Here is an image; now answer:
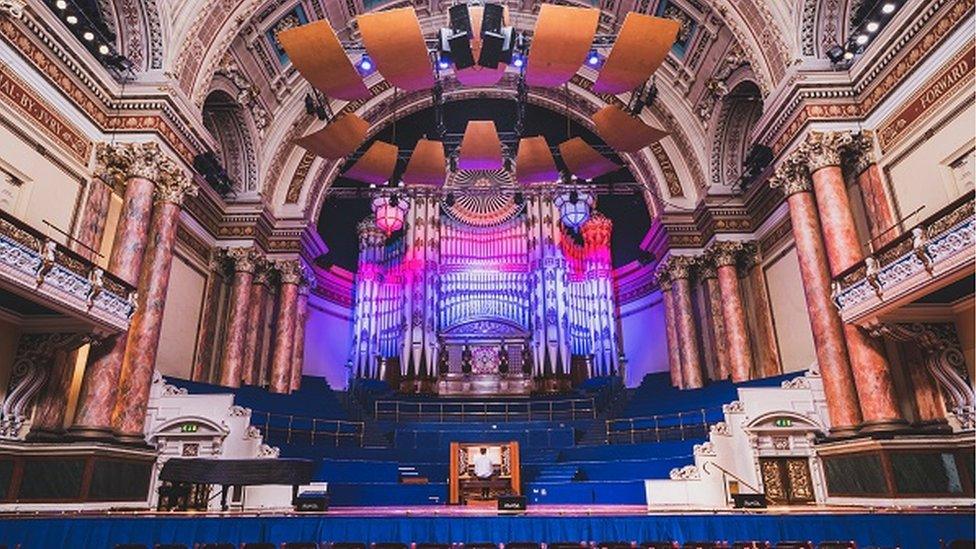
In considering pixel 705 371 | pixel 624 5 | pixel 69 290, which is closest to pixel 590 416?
pixel 705 371

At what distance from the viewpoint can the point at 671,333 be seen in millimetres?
16266

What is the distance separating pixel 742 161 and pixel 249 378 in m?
13.5

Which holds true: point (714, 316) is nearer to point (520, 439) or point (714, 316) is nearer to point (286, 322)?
point (520, 439)

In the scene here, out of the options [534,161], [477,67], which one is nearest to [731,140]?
[534,161]

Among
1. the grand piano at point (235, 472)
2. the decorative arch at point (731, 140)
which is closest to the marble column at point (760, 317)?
the decorative arch at point (731, 140)

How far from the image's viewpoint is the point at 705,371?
15203mm

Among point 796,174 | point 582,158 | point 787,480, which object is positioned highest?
point 582,158

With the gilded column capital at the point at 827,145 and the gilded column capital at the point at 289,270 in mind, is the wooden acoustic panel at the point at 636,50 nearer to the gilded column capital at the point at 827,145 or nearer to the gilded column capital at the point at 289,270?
the gilded column capital at the point at 827,145

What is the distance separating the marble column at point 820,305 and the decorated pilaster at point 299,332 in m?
12.0

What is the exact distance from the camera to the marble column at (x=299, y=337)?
51.5ft

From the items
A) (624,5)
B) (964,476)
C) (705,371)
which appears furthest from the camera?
(705,371)

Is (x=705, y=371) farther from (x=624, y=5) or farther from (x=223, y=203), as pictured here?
(x=223, y=203)

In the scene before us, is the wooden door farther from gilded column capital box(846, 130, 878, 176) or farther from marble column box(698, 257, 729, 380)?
gilded column capital box(846, 130, 878, 176)

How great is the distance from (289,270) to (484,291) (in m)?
5.91
